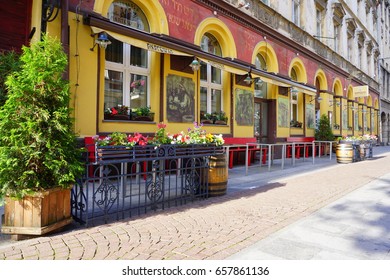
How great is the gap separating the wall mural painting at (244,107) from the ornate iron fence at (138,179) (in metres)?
6.06

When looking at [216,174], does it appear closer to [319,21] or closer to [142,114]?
[142,114]

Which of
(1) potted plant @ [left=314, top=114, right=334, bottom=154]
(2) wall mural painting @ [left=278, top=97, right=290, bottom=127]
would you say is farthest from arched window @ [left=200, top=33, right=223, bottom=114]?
(1) potted plant @ [left=314, top=114, right=334, bottom=154]

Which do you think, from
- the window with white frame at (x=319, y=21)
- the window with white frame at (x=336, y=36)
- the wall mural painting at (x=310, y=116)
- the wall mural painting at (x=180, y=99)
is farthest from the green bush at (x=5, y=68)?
the window with white frame at (x=336, y=36)

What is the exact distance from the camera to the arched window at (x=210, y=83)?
10.5 m

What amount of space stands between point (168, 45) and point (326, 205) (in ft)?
18.1

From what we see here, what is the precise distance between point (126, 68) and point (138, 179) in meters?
4.06

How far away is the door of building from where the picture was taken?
533 inches

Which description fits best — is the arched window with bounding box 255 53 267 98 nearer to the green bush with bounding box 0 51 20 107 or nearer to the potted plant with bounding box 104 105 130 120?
the potted plant with bounding box 104 105 130 120

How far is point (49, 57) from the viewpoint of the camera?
3.62 metres

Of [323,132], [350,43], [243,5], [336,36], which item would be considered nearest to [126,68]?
[243,5]

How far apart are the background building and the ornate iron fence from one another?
280 centimetres

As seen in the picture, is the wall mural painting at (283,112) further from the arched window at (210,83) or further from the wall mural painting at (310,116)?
the arched window at (210,83)

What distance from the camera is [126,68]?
26.7 feet
